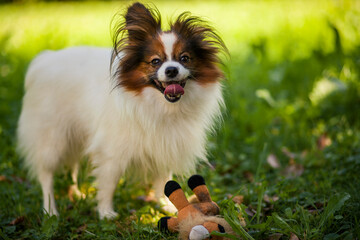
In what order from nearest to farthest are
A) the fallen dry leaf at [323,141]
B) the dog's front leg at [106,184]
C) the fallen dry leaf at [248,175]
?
the dog's front leg at [106,184] < the fallen dry leaf at [248,175] < the fallen dry leaf at [323,141]

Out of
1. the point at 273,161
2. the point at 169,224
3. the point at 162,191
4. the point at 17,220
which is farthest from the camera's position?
the point at 273,161

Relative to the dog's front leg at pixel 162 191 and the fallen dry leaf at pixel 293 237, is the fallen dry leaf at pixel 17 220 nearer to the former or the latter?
the dog's front leg at pixel 162 191

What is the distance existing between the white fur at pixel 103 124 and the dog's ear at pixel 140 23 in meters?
0.39

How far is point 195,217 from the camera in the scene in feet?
7.47

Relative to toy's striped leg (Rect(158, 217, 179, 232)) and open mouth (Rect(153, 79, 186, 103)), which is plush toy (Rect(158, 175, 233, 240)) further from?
open mouth (Rect(153, 79, 186, 103))

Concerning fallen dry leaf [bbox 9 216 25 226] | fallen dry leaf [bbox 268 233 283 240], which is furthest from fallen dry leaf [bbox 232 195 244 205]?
fallen dry leaf [bbox 9 216 25 226]

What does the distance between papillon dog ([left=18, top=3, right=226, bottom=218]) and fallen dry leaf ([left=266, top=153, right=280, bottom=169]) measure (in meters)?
0.89

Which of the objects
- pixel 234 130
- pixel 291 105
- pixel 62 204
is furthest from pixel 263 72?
pixel 62 204

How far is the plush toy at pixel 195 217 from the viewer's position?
2158 millimetres

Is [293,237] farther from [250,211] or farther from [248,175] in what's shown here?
[248,175]

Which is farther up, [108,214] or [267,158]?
[267,158]

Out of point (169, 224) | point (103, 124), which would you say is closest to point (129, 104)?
point (103, 124)

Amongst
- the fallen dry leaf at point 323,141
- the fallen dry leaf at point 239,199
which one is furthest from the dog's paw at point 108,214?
the fallen dry leaf at point 323,141

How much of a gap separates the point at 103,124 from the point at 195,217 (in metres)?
1.12
